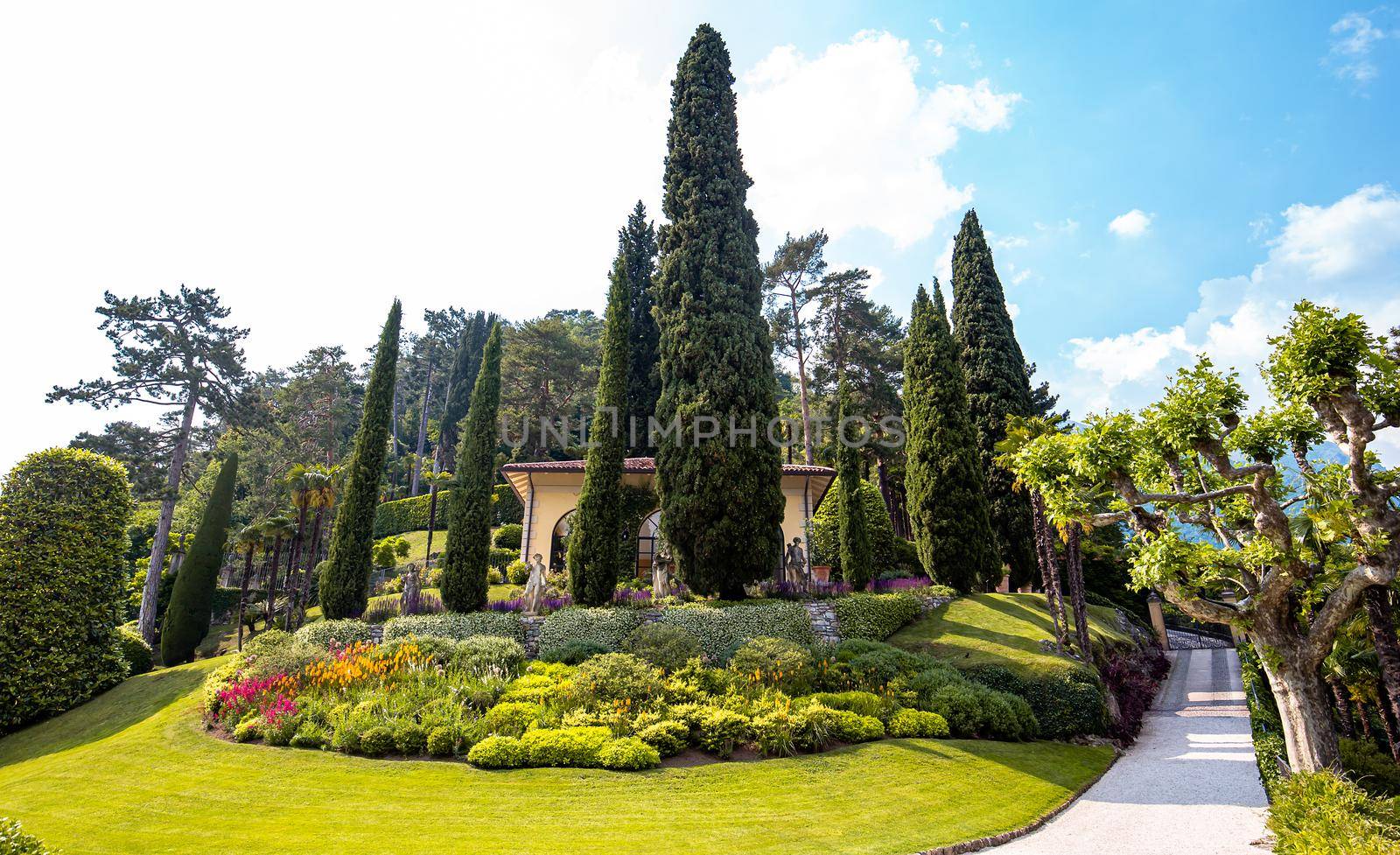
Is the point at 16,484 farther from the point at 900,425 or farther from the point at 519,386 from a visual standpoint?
the point at 900,425

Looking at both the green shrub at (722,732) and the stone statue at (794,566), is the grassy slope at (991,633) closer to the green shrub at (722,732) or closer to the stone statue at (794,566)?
the stone statue at (794,566)

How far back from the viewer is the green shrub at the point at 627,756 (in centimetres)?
935

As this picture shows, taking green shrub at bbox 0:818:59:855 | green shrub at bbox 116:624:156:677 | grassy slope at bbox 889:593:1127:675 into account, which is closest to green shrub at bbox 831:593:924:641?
grassy slope at bbox 889:593:1127:675

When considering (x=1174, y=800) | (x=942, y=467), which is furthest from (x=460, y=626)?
(x=942, y=467)

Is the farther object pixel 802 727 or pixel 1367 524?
pixel 802 727

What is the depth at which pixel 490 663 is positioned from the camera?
13555 mm

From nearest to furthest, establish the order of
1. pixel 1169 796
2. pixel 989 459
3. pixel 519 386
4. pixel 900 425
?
pixel 1169 796 → pixel 989 459 → pixel 900 425 → pixel 519 386

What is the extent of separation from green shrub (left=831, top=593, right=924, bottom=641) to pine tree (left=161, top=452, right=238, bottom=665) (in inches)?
833

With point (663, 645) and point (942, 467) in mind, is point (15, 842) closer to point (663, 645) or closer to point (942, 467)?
point (663, 645)

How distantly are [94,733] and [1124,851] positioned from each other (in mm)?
18583

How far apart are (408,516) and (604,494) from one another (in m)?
28.9

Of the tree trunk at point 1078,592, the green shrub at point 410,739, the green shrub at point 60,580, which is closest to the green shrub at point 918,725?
the tree trunk at point 1078,592

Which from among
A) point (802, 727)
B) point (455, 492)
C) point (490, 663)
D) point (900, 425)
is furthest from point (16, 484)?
point (900, 425)

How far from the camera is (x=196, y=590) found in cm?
2117
